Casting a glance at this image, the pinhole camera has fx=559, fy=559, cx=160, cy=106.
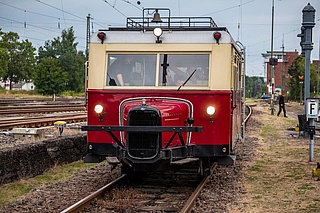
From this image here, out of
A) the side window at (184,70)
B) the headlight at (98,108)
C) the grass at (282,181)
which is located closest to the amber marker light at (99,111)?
the headlight at (98,108)

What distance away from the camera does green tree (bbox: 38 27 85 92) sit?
87.0m

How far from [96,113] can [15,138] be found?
19.1ft

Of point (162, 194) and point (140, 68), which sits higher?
point (140, 68)

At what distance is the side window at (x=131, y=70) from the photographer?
1012 centimetres

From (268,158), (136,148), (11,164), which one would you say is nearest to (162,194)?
(136,148)

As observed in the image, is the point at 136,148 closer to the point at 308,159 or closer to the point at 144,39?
the point at 144,39

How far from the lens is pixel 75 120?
23.2m

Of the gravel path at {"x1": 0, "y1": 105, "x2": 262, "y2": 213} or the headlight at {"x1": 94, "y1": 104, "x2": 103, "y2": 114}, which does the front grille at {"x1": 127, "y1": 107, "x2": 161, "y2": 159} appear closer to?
the headlight at {"x1": 94, "y1": 104, "x2": 103, "y2": 114}

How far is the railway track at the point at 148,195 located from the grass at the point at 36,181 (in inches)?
52.6

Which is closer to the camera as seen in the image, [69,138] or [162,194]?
[162,194]

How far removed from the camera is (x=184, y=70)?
1006cm

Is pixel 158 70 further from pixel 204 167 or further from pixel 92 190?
pixel 92 190

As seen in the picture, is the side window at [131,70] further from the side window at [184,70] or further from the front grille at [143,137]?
the front grille at [143,137]

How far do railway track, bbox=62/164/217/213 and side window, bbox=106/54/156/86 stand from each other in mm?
1900
